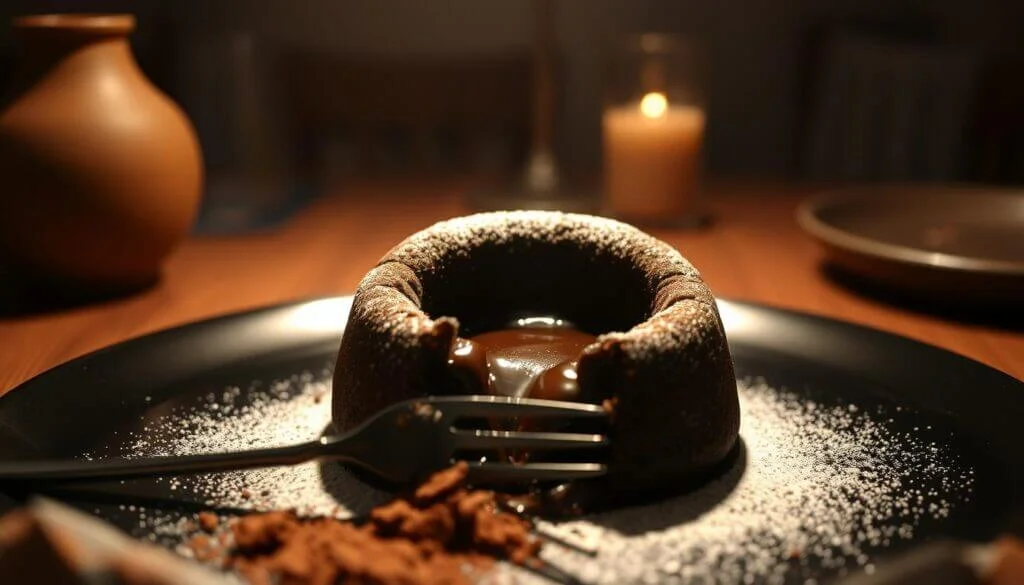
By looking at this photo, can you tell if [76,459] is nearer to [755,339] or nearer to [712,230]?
[755,339]

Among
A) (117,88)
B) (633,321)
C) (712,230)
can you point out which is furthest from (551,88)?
(633,321)

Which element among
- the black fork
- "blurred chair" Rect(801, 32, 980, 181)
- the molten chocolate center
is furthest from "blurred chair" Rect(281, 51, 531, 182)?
the black fork

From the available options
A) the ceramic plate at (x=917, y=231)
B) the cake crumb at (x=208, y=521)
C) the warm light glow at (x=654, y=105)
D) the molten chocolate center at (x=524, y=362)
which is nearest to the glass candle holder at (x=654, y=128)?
the warm light glow at (x=654, y=105)

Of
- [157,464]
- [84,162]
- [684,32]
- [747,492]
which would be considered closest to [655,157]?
[84,162]

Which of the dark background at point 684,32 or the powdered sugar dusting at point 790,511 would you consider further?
the dark background at point 684,32

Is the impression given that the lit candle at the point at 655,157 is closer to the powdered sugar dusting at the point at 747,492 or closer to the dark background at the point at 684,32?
the powdered sugar dusting at the point at 747,492

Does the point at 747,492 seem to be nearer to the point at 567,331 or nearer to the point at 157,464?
the point at 567,331

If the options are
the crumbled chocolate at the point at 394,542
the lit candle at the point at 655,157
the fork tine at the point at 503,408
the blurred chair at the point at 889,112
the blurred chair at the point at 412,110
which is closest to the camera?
the crumbled chocolate at the point at 394,542
